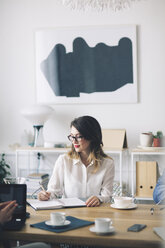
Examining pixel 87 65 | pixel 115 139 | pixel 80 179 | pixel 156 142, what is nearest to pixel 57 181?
pixel 80 179

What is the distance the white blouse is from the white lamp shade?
1290 mm

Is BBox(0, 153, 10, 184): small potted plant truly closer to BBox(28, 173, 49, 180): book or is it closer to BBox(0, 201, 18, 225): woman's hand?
BBox(28, 173, 49, 180): book

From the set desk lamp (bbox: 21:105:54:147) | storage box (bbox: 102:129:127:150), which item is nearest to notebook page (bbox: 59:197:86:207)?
storage box (bbox: 102:129:127:150)

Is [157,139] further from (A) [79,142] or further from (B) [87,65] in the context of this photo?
(A) [79,142]

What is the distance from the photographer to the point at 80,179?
260 centimetres

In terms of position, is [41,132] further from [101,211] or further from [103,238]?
[103,238]

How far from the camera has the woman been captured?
2572 millimetres

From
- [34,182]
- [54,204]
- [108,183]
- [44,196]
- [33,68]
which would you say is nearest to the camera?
[54,204]

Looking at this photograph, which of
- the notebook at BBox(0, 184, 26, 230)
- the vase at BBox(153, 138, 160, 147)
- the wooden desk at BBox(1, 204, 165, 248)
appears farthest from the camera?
the vase at BBox(153, 138, 160, 147)

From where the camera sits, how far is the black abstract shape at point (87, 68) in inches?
155

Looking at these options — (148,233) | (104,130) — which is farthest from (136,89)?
(148,233)

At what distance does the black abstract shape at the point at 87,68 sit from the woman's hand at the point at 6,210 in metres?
2.40

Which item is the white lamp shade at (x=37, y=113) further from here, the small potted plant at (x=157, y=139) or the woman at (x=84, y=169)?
the woman at (x=84, y=169)

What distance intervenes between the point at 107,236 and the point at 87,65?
2633mm
